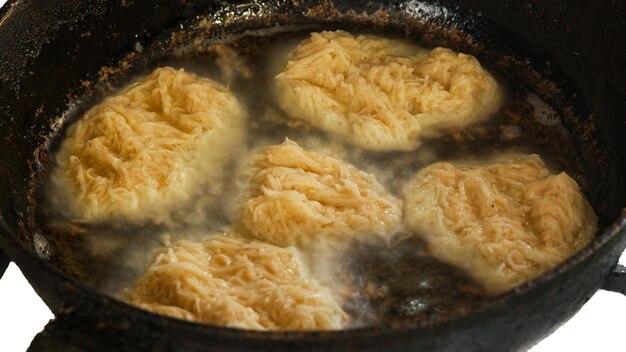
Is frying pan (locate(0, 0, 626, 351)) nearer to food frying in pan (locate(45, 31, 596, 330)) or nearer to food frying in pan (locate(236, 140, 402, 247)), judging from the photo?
food frying in pan (locate(45, 31, 596, 330))

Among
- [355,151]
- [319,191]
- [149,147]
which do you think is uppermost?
[149,147]

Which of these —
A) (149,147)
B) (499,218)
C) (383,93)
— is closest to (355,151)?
(383,93)

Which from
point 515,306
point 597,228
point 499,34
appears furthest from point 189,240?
point 499,34

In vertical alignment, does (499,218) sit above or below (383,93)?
below

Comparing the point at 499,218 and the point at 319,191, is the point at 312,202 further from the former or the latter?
the point at 499,218

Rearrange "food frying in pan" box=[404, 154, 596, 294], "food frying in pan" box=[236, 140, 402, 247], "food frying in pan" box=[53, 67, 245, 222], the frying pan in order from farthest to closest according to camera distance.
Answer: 1. "food frying in pan" box=[53, 67, 245, 222]
2. "food frying in pan" box=[236, 140, 402, 247]
3. "food frying in pan" box=[404, 154, 596, 294]
4. the frying pan

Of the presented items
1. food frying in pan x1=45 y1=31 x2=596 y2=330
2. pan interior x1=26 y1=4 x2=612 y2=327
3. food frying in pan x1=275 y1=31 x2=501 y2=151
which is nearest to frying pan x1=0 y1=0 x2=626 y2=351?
pan interior x1=26 y1=4 x2=612 y2=327
